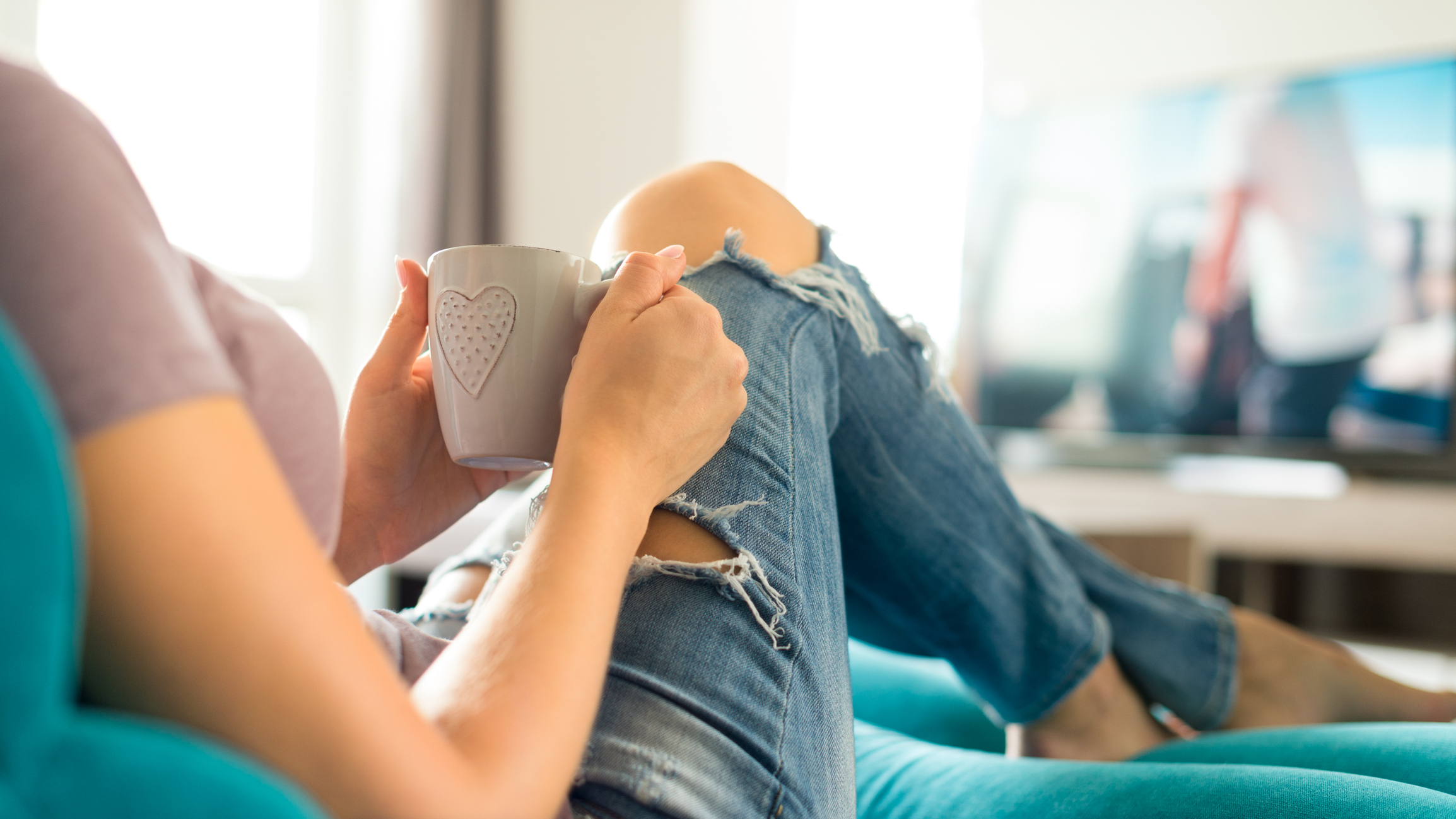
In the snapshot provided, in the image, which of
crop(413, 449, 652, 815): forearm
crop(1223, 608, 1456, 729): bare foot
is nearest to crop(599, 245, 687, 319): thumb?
crop(413, 449, 652, 815): forearm

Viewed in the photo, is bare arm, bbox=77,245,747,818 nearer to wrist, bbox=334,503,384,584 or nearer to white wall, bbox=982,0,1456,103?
wrist, bbox=334,503,384,584

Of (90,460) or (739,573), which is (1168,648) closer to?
(739,573)

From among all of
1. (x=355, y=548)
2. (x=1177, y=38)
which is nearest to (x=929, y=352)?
(x=355, y=548)

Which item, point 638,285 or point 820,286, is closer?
point 638,285

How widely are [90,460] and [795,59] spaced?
329 cm

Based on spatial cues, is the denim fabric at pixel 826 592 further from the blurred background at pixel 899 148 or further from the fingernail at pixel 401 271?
the blurred background at pixel 899 148

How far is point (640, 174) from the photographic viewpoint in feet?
10.4

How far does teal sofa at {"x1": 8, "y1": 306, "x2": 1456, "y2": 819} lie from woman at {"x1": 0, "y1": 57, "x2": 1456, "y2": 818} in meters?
0.03

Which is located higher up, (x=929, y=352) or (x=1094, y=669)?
(x=929, y=352)

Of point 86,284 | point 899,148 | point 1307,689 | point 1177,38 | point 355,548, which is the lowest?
point 1307,689

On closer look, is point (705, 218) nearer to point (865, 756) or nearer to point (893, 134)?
point (865, 756)

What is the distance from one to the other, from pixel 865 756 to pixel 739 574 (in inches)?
12.7

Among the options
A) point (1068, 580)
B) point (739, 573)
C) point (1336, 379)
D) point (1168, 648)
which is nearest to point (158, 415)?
point (739, 573)

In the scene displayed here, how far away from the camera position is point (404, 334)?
0.62 meters
